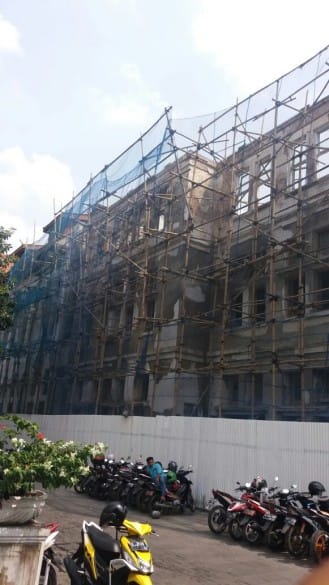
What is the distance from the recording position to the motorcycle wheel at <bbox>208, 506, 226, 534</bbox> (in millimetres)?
8258

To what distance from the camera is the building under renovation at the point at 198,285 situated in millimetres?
12086

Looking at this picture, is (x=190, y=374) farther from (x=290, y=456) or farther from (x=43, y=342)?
(x=43, y=342)

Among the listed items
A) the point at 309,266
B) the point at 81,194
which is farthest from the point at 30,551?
the point at 81,194

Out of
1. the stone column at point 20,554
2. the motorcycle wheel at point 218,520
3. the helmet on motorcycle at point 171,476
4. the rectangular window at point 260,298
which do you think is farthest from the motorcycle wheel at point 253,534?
the rectangular window at point 260,298

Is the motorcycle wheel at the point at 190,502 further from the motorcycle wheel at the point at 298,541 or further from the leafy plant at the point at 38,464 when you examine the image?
the leafy plant at the point at 38,464

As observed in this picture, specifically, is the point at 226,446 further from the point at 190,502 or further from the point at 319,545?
the point at 319,545

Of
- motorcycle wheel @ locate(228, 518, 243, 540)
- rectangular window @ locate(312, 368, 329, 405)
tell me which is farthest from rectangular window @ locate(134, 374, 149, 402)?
motorcycle wheel @ locate(228, 518, 243, 540)

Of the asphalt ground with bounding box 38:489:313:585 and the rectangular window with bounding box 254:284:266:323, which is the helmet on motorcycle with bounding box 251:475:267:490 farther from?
the rectangular window with bounding box 254:284:266:323

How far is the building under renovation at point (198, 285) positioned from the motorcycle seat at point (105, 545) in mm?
6747

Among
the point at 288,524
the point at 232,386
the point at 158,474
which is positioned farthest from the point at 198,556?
the point at 232,386

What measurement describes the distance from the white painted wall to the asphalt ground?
1.09 m

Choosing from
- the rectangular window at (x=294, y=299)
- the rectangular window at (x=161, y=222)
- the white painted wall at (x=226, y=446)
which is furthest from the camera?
the rectangular window at (x=161, y=222)

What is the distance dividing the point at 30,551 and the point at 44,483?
0.64m

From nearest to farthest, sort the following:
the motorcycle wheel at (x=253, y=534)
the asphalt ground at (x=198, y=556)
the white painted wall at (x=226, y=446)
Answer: the asphalt ground at (x=198, y=556) < the motorcycle wheel at (x=253, y=534) < the white painted wall at (x=226, y=446)
